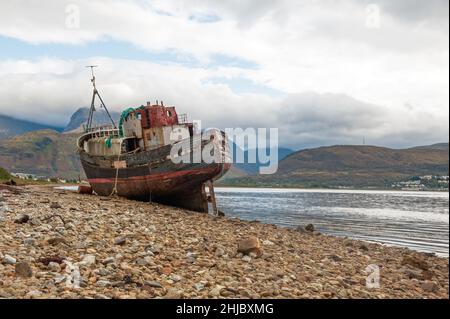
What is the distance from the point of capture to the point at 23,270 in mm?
8523

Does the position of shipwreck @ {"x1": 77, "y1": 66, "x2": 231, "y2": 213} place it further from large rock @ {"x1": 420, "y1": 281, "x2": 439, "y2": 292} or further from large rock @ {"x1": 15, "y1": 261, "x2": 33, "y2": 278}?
large rock @ {"x1": 15, "y1": 261, "x2": 33, "y2": 278}

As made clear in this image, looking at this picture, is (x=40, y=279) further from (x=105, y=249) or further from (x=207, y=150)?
(x=207, y=150)

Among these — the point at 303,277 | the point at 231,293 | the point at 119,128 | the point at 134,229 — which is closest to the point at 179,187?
the point at 119,128

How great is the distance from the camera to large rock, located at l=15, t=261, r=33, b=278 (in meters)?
8.48

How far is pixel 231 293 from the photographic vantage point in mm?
8984

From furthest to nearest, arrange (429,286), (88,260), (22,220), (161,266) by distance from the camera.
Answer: (429,286) < (22,220) < (161,266) < (88,260)

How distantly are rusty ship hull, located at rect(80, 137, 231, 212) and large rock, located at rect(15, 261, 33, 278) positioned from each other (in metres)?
20.9

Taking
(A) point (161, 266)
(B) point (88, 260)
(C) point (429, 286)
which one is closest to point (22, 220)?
(B) point (88, 260)

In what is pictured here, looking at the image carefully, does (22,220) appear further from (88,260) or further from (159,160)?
(159,160)

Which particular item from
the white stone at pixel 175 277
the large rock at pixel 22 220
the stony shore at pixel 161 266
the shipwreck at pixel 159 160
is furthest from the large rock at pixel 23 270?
the shipwreck at pixel 159 160

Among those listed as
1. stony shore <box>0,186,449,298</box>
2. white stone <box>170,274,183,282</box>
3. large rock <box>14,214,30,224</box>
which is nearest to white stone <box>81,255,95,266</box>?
stony shore <box>0,186,449,298</box>

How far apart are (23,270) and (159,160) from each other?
21.6 meters

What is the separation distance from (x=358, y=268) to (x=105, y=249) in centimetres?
1004

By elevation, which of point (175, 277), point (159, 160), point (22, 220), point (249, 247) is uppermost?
point (159, 160)
